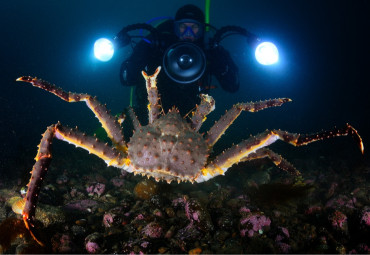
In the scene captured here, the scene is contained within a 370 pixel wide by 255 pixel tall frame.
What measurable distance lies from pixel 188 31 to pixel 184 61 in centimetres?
155

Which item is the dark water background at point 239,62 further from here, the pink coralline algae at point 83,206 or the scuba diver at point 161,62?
the pink coralline algae at point 83,206

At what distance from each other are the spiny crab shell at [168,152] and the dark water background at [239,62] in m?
4.30

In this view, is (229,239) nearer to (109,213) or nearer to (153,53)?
(109,213)

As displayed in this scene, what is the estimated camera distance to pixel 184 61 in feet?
13.5

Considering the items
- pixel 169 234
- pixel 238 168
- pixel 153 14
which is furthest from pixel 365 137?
pixel 153 14

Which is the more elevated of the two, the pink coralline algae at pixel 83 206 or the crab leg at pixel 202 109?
the crab leg at pixel 202 109

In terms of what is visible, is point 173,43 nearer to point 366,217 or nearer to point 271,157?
point 271,157

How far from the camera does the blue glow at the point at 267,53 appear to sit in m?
4.97

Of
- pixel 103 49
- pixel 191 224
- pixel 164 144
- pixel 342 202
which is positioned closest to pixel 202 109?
pixel 164 144

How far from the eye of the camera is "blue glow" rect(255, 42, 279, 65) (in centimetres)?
497

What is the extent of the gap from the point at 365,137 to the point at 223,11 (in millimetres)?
54494

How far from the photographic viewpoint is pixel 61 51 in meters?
68.3

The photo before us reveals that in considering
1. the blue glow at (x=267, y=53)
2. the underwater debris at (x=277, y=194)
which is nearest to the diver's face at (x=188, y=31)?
the blue glow at (x=267, y=53)

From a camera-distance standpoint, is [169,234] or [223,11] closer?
[169,234]
